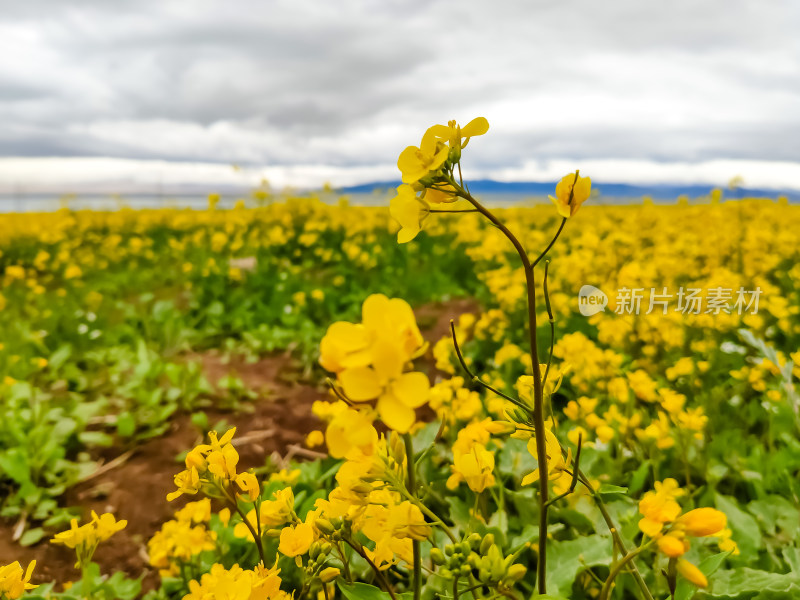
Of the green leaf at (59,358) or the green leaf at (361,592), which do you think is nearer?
the green leaf at (361,592)

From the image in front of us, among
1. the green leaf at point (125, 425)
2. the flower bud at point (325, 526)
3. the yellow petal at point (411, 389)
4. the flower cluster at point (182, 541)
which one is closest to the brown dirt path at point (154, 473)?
the green leaf at point (125, 425)

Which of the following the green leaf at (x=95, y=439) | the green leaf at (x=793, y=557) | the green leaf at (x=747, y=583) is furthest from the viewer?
the green leaf at (x=95, y=439)

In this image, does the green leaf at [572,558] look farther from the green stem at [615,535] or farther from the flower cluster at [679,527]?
the flower cluster at [679,527]

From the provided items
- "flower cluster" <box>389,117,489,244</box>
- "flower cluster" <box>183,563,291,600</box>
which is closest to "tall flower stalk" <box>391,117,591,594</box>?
"flower cluster" <box>389,117,489,244</box>

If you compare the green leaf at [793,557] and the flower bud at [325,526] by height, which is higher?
the flower bud at [325,526]

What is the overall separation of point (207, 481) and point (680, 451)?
1.66 m

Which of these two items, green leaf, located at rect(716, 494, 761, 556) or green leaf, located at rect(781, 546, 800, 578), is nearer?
green leaf, located at rect(781, 546, 800, 578)

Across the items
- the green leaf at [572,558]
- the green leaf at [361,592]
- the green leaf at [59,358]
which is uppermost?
the green leaf at [361,592]

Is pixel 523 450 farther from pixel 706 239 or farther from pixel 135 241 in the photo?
pixel 135 241

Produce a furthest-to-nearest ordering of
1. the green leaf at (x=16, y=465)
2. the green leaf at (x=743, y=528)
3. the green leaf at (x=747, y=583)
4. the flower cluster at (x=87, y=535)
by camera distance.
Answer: the green leaf at (x=16, y=465) < the green leaf at (x=743, y=528) < the green leaf at (x=747, y=583) < the flower cluster at (x=87, y=535)

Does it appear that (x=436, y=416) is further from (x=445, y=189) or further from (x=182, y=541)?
(x=445, y=189)

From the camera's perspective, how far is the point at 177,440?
9.05ft

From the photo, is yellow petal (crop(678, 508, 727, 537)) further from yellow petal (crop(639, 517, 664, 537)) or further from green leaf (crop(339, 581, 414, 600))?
green leaf (crop(339, 581, 414, 600))

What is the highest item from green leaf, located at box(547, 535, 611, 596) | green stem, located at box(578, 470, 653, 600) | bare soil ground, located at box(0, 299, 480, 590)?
green stem, located at box(578, 470, 653, 600)
